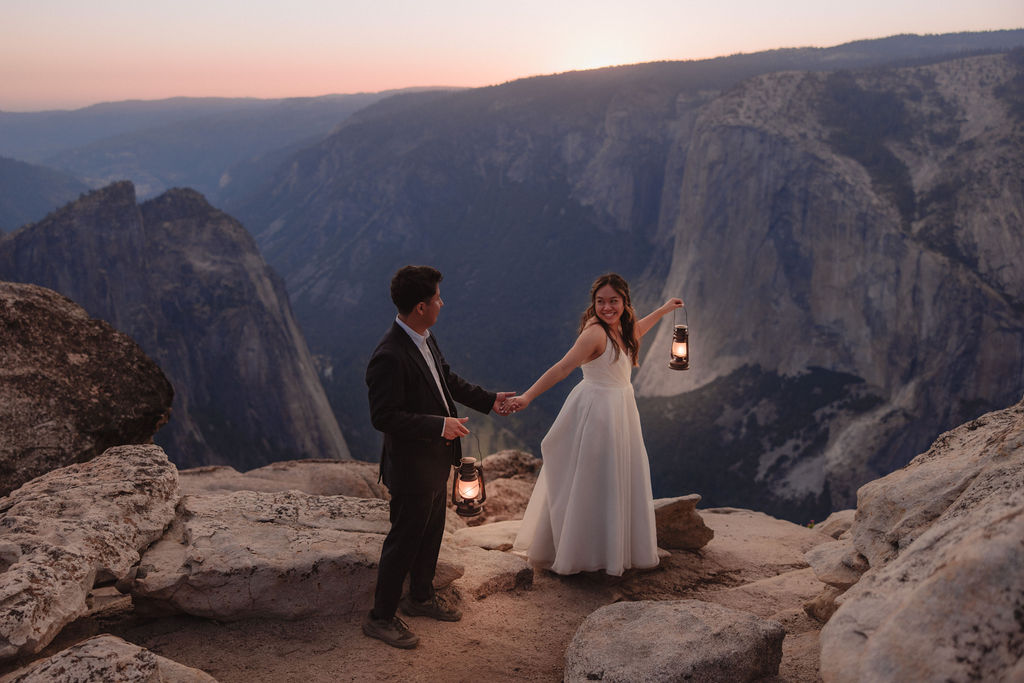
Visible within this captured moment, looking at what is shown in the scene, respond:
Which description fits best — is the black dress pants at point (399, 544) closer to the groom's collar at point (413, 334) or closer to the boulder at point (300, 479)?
the groom's collar at point (413, 334)

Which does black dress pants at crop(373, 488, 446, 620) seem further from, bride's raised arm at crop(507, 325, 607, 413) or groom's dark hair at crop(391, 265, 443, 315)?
groom's dark hair at crop(391, 265, 443, 315)

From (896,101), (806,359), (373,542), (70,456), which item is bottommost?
(806,359)

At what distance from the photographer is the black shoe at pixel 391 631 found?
4117 mm

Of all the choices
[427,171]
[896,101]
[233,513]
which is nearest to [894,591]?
[233,513]

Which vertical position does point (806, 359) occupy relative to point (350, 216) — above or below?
below

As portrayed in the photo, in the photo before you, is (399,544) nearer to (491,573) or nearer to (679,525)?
(491,573)

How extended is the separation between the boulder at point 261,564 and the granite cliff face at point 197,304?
44604mm

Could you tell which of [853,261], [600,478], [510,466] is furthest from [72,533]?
[853,261]

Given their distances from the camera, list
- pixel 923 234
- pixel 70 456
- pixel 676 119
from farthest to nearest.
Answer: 1. pixel 676 119
2. pixel 923 234
3. pixel 70 456

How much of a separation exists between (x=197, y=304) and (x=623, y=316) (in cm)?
5513

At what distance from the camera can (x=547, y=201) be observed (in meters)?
108

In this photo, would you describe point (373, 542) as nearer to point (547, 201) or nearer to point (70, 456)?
point (70, 456)

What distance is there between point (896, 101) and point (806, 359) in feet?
87.9

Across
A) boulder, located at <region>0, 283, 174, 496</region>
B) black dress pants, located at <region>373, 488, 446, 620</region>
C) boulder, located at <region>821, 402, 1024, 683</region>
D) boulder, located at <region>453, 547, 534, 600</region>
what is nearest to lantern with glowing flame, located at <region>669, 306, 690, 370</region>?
boulder, located at <region>453, 547, 534, 600</region>
